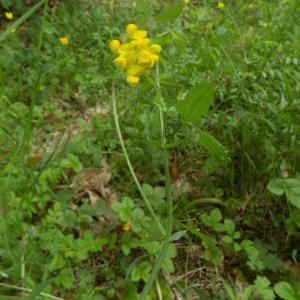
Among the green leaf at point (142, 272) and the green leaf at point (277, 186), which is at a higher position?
the green leaf at point (277, 186)

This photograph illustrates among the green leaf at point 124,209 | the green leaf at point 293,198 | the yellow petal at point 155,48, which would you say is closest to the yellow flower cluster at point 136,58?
the yellow petal at point 155,48

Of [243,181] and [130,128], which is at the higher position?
[130,128]

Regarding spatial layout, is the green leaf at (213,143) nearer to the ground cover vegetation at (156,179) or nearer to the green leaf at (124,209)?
the ground cover vegetation at (156,179)

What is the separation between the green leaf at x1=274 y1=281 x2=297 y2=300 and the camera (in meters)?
1.33

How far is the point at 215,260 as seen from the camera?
152 centimetres

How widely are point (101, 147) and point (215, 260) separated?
770mm

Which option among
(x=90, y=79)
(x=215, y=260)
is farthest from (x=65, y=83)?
(x=215, y=260)

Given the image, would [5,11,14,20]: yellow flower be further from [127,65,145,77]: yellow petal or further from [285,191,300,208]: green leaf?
[285,191,300,208]: green leaf

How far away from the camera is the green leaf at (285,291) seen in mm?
1333

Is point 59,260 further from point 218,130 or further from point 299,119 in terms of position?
point 299,119

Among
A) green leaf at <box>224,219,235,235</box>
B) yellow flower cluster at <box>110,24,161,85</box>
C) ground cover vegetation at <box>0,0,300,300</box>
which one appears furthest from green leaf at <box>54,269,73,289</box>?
yellow flower cluster at <box>110,24,161,85</box>

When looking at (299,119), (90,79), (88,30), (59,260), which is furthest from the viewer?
(88,30)

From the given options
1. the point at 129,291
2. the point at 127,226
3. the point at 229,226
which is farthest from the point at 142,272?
the point at 229,226

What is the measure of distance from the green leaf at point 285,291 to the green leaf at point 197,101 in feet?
2.12
